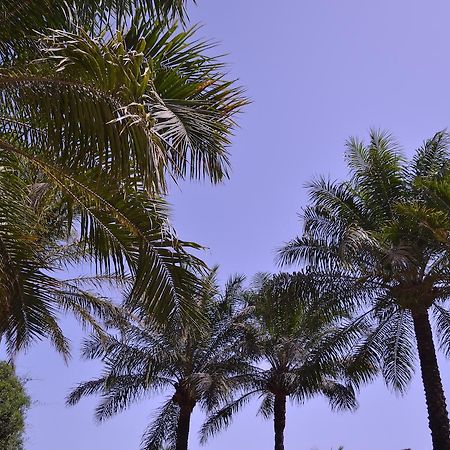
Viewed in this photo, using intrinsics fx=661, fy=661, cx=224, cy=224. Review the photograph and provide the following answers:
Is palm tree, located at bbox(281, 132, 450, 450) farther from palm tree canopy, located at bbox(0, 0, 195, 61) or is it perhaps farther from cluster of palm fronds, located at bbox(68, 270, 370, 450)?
palm tree canopy, located at bbox(0, 0, 195, 61)

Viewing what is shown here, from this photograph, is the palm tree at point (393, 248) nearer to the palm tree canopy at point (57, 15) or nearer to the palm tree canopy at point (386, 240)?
the palm tree canopy at point (386, 240)

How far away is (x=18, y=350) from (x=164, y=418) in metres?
12.3

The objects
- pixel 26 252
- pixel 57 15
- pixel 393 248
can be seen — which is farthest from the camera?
pixel 393 248

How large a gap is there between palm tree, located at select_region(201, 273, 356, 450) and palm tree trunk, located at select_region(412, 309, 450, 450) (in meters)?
1.91

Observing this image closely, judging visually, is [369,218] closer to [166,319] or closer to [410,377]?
[410,377]

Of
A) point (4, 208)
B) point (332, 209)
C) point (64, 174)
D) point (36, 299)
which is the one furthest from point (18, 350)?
point (332, 209)

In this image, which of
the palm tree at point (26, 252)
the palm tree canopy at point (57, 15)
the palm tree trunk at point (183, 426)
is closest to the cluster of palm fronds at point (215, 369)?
the palm tree trunk at point (183, 426)

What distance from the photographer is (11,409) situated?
21547 millimetres

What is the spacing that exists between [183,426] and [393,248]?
33.1ft

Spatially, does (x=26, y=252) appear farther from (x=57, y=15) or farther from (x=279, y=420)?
(x=279, y=420)

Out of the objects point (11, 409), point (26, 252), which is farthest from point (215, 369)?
point (26, 252)

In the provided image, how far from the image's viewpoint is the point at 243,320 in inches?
838

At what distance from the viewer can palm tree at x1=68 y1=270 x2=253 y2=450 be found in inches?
798

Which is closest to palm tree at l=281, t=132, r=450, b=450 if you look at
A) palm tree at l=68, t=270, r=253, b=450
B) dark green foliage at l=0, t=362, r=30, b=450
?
palm tree at l=68, t=270, r=253, b=450
